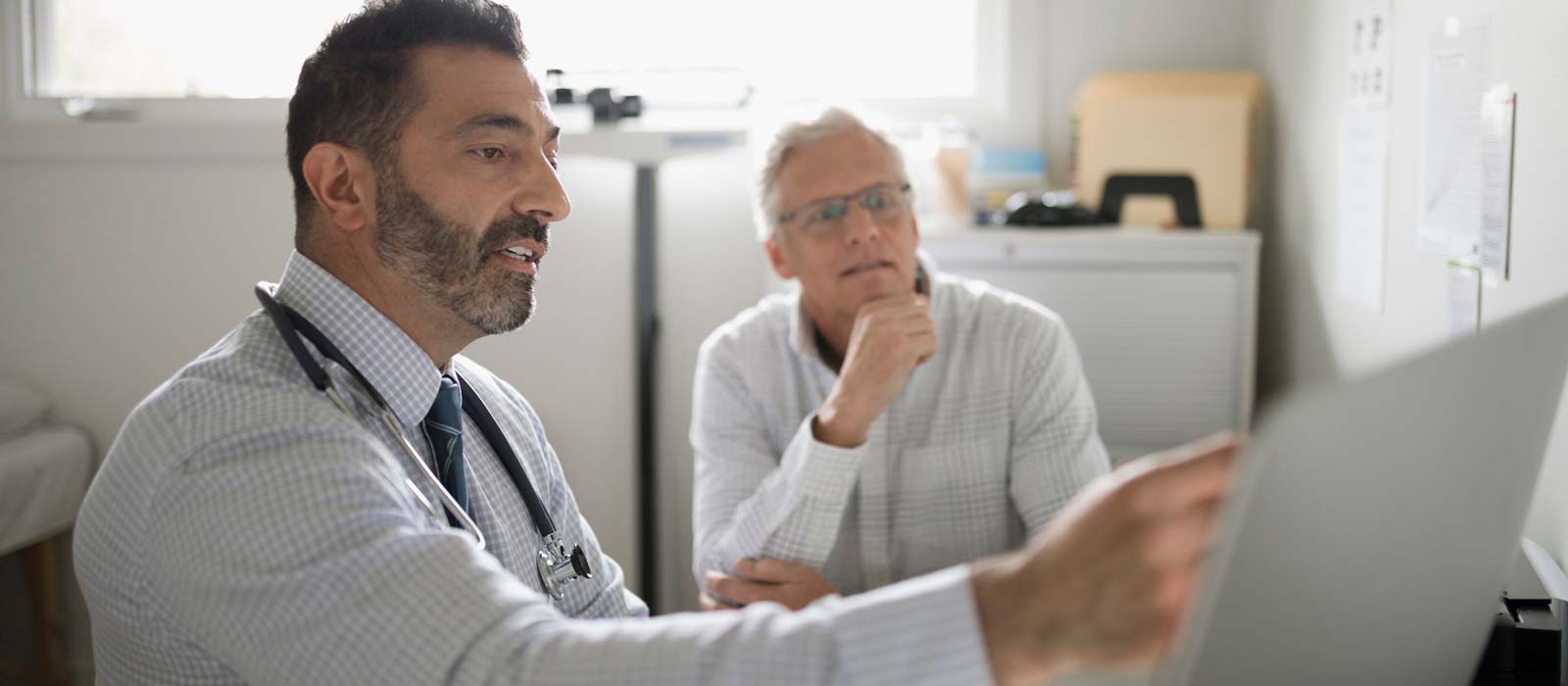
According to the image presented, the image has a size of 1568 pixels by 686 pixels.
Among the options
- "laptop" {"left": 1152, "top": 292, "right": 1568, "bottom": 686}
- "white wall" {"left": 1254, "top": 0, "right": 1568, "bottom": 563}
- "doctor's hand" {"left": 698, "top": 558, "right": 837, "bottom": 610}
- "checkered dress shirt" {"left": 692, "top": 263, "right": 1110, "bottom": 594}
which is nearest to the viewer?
"laptop" {"left": 1152, "top": 292, "right": 1568, "bottom": 686}

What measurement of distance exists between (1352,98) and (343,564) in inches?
85.3

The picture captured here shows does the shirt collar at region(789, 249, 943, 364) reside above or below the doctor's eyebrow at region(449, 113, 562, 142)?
below

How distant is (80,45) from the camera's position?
340 cm

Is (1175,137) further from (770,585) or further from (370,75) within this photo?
(370,75)

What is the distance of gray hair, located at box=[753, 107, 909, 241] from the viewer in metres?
2.08

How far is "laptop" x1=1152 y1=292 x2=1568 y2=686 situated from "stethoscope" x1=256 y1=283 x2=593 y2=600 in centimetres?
56

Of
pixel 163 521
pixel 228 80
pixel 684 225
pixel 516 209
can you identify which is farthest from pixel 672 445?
pixel 163 521

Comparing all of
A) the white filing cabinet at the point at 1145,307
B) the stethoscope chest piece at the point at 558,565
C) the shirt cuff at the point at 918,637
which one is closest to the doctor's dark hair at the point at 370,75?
the stethoscope chest piece at the point at 558,565

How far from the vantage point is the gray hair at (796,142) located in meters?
2.08

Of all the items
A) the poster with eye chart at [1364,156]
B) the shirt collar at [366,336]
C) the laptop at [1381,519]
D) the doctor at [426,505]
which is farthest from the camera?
the poster with eye chart at [1364,156]

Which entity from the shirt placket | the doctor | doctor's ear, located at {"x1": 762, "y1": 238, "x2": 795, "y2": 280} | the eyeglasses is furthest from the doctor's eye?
the doctor

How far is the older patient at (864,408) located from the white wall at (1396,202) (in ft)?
1.71

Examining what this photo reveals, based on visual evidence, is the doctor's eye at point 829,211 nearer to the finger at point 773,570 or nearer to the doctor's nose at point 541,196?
the finger at point 773,570

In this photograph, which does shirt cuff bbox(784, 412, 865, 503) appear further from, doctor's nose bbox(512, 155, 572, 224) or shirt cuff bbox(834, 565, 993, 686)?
shirt cuff bbox(834, 565, 993, 686)
